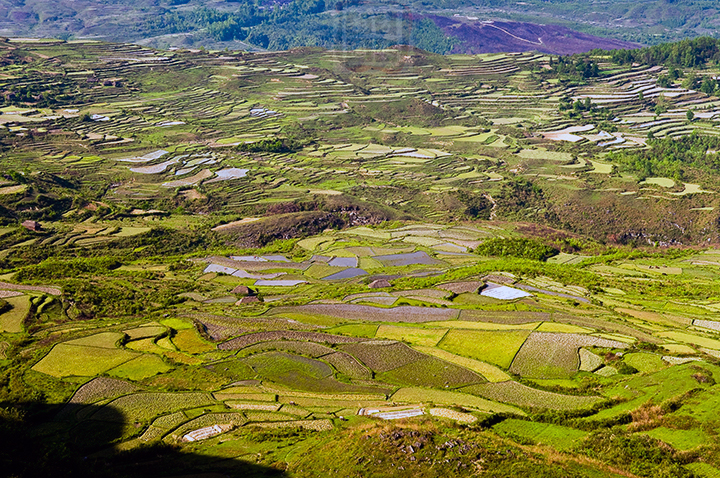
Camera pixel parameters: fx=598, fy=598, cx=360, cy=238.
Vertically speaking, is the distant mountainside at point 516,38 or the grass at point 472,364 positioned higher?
the distant mountainside at point 516,38

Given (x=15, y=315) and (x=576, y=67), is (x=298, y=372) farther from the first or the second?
(x=576, y=67)

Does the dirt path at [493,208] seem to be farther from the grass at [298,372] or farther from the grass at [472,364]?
the grass at [298,372]

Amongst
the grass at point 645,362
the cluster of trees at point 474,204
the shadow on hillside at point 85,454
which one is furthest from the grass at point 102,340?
the cluster of trees at point 474,204

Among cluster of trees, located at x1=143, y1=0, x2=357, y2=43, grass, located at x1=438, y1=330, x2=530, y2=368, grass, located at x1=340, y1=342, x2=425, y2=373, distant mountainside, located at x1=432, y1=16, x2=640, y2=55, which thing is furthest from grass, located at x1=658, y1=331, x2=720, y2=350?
cluster of trees, located at x1=143, y1=0, x2=357, y2=43

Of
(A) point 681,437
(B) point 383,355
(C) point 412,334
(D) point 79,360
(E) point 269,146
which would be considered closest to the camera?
(A) point 681,437

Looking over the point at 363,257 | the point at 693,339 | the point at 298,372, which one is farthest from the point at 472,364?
the point at 363,257
